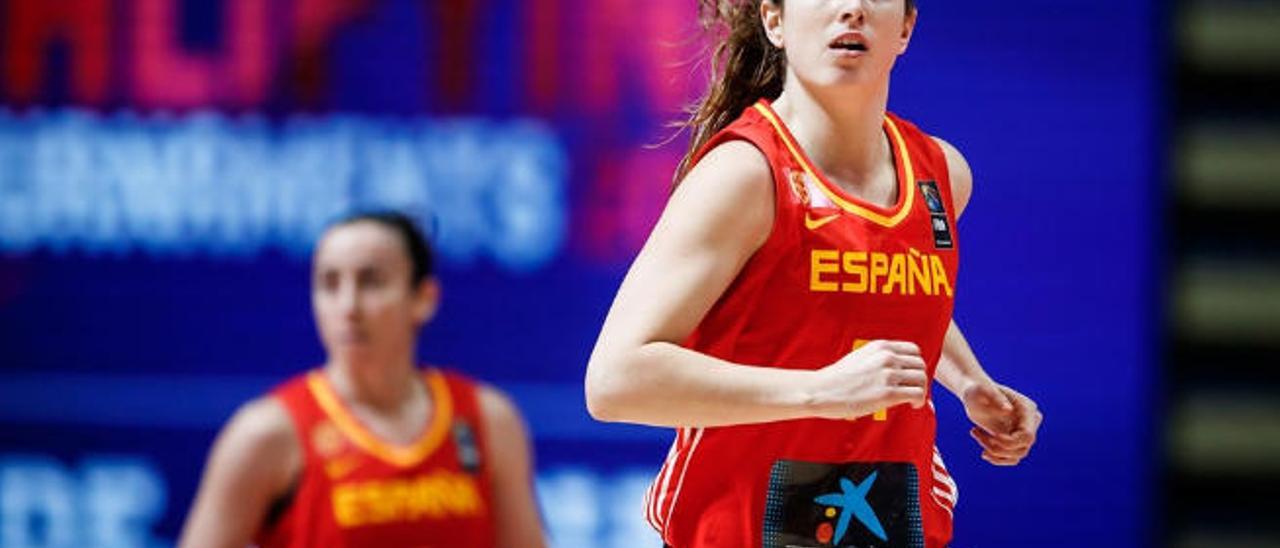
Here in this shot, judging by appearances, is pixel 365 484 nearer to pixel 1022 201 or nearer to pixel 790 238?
pixel 790 238

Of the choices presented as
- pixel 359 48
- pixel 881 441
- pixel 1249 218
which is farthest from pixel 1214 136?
pixel 881 441

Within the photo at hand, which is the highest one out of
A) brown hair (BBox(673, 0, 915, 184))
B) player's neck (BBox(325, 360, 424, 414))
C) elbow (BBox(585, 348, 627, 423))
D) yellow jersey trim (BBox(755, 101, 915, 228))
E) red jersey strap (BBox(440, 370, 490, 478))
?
brown hair (BBox(673, 0, 915, 184))

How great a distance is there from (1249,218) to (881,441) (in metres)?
4.35

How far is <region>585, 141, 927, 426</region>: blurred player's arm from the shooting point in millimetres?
Result: 3135

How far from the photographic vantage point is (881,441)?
11.2ft

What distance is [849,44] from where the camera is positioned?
3410mm

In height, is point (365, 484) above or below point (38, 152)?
below

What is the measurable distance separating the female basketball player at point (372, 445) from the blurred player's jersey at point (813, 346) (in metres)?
1.62

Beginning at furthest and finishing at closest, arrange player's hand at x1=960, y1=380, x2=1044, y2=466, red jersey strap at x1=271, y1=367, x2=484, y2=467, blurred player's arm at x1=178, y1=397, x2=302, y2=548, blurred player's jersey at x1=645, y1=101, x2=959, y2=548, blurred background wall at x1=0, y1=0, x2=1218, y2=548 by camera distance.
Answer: blurred background wall at x1=0, y1=0, x2=1218, y2=548 → red jersey strap at x1=271, y1=367, x2=484, y2=467 → blurred player's arm at x1=178, y1=397, x2=302, y2=548 → player's hand at x1=960, y1=380, x2=1044, y2=466 → blurred player's jersey at x1=645, y1=101, x2=959, y2=548

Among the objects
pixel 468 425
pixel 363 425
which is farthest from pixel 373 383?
pixel 468 425

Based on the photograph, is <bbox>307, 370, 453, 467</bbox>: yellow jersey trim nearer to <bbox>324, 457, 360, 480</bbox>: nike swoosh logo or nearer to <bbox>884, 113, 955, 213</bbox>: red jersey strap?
<bbox>324, 457, 360, 480</bbox>: nike swoosh logo

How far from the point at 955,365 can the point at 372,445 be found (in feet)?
5.63

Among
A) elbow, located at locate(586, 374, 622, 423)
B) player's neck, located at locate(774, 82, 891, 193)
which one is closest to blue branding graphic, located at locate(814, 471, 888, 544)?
elbow, located at locate(586, 374, 622, 423)

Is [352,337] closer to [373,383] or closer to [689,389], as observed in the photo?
[373,383]
